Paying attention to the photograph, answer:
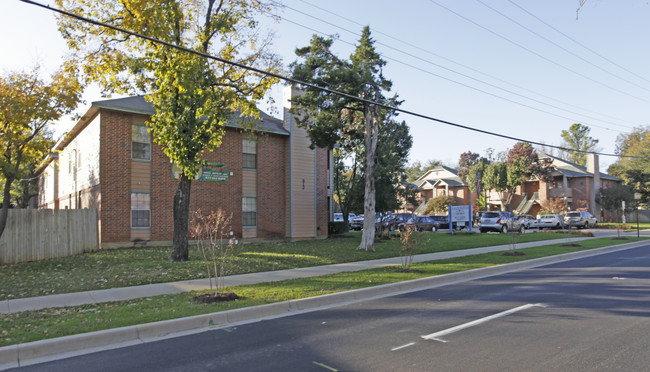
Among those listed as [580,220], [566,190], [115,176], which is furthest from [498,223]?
[115,176]

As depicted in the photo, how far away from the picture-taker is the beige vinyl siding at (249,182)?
72.8ft

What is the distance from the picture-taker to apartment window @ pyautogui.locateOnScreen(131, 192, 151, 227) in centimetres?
1884

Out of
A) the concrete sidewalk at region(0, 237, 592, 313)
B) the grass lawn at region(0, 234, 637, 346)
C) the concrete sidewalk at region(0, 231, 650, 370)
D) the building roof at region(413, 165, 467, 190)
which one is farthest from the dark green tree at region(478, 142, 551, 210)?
the grass lawn at region(0, 234, 637, 346)

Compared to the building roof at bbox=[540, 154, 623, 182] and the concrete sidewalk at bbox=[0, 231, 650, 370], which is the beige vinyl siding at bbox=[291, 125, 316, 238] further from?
the building roof at bbox=[540, 154, 623, 182]

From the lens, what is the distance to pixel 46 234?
15719 millimetres

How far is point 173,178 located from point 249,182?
13.2 feet

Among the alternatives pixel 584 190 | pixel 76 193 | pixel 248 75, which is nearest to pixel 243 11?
pixel 248 75

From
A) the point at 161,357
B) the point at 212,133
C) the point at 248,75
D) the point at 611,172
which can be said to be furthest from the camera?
the point at 611,172

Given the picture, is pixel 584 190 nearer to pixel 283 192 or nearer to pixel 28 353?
pixel 283 192

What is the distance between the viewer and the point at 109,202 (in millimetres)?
18141

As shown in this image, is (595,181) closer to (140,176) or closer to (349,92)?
(349,92)

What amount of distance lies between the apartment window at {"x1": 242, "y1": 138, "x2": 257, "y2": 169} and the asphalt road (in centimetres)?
1512

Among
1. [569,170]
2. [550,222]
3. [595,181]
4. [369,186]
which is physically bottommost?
[550,222]

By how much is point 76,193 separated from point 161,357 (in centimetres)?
2060
